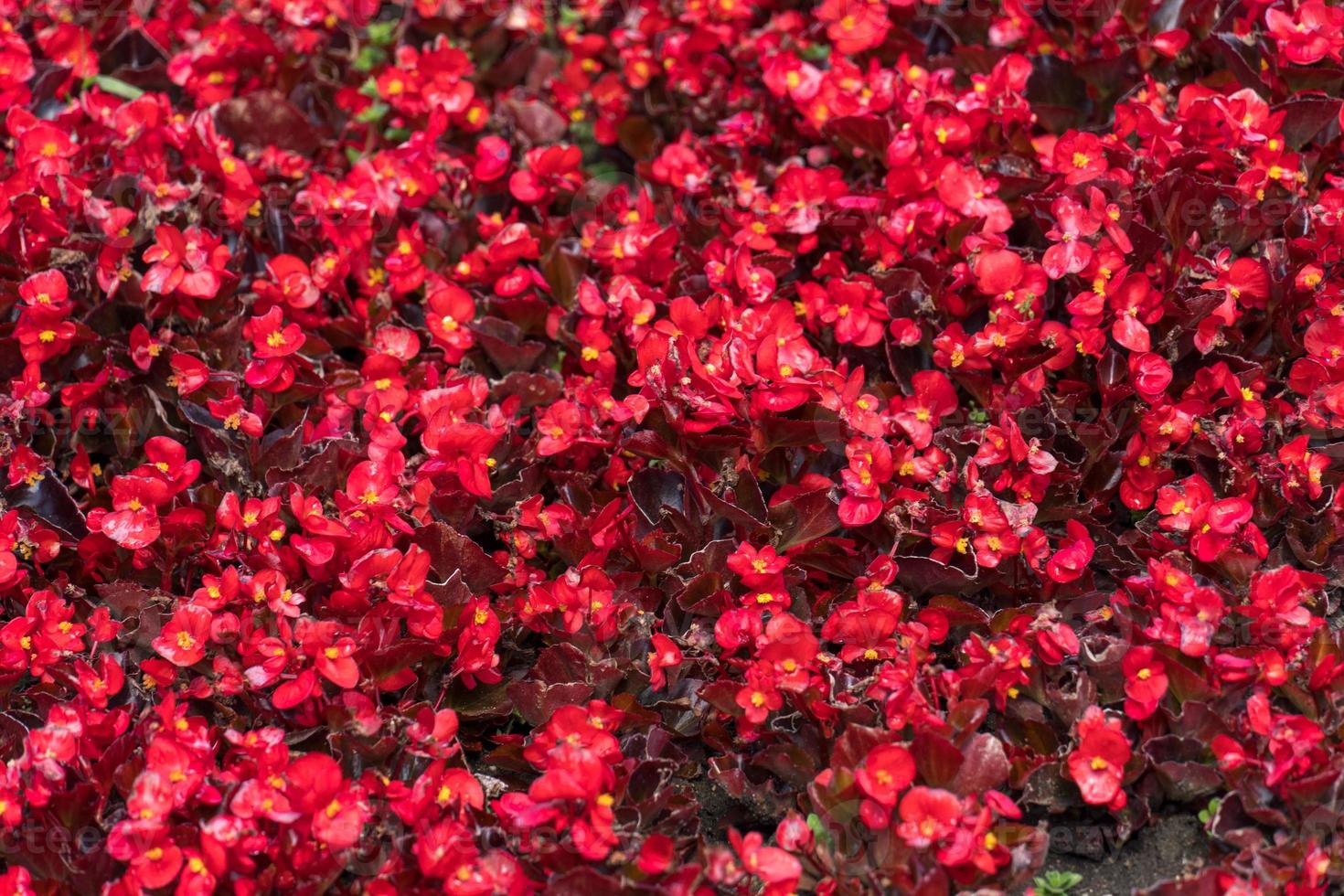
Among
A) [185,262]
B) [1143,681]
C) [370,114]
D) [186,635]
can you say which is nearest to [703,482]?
[1143,681]

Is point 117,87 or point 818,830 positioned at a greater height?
point 117,87

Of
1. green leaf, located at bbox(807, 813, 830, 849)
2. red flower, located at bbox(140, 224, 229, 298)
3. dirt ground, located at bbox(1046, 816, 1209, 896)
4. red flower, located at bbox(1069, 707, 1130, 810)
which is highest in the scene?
red flower, located at bbox(140, 224, 229, 298)

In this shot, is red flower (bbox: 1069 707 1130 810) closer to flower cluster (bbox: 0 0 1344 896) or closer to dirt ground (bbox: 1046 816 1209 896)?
flower cluster (bbox: 0 0 1344 896)

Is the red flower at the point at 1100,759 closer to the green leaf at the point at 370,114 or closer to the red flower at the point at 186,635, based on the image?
the red flower at the point at 186,635

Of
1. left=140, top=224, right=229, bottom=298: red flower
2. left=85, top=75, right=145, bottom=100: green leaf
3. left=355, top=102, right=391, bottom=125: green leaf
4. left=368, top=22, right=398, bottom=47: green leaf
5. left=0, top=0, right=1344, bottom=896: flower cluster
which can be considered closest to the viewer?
left=0, top=0, right=1344, bottom=896: flower cluster

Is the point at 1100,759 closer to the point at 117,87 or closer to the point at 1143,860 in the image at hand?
the point at 1143,860

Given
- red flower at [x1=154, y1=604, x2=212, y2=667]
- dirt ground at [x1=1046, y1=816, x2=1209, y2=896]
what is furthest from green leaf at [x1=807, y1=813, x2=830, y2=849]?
red flower at [x1=154, y1=604, x2=212, y2=667]

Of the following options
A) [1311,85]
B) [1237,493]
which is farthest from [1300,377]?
[1311,85]

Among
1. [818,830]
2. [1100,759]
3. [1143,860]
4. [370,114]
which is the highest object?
[370,114]

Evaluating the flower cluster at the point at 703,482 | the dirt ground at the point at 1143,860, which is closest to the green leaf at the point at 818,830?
the flower cluster at the point at 703,482

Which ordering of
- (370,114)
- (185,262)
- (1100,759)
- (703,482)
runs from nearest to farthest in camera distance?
(1100,759) → (703,482) → (185,262) → (370,114)
